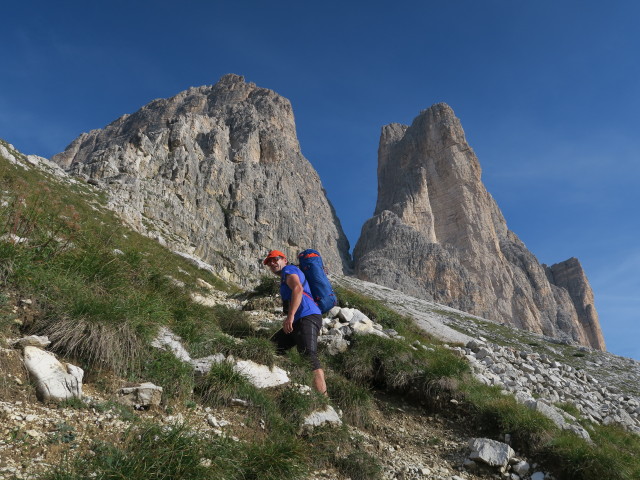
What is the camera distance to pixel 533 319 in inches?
4183

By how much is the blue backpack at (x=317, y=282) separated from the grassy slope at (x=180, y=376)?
104cm

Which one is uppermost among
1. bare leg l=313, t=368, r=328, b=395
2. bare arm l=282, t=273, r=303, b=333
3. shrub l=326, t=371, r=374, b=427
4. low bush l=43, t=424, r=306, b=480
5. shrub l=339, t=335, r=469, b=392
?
bare arm l=282, t=273, r=303, b=333

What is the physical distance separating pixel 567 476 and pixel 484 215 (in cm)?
11844

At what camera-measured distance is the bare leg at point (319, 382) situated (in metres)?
5.74

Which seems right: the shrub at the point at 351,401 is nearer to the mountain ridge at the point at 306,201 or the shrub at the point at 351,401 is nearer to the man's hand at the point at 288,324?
the man's hand at the point at 288,324

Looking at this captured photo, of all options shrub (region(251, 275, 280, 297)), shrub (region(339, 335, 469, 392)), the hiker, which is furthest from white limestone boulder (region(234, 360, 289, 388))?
shrub (region(251, 275, 280, 297))

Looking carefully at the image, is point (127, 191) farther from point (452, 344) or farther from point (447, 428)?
point (447, 428)

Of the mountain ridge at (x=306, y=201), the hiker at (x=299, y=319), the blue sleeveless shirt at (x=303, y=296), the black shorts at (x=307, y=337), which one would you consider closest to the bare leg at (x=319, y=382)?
the hiker at (x=299, y=319)

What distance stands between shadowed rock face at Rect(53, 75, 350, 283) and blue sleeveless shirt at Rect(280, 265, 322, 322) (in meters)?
27.2

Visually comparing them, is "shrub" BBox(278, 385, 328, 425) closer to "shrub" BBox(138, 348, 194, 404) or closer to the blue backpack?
"shrub" BBox(138, 348, 194, 404)

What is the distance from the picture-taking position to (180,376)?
4684mm

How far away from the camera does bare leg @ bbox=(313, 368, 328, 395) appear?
5738 millimetres

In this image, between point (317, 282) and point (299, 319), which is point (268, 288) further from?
point (299, 319)

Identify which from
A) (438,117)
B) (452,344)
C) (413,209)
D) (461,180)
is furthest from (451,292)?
(452,344)
